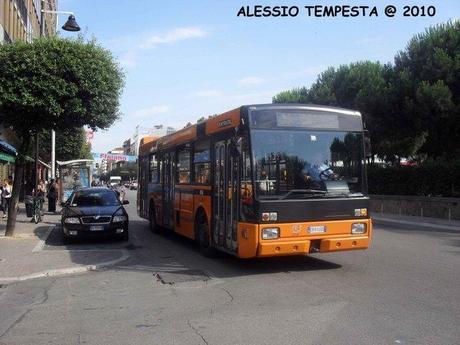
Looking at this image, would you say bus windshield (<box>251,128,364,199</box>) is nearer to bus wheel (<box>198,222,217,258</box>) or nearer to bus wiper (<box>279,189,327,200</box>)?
bus wiper (<box>279,189,327,200</box>)

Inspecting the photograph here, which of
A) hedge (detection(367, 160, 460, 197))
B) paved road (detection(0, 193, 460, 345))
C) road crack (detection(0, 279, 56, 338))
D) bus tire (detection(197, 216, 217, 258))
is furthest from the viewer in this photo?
hedge (detection(367, 160, 460, 197))

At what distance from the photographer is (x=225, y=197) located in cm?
1015

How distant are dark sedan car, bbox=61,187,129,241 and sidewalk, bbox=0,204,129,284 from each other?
0.37 m

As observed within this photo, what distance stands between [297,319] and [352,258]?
16.2ft

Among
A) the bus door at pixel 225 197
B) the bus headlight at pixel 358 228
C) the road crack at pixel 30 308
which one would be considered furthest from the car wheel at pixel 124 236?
the bus headlight at pixel 358 228

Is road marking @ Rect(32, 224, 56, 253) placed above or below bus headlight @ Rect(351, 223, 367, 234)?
below

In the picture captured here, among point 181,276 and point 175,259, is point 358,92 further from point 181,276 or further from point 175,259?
point 181,276

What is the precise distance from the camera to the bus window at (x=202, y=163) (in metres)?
11.2

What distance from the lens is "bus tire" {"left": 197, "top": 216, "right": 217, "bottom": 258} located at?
1139cm

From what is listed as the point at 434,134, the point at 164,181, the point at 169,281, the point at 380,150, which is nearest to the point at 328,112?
the point at 169,281

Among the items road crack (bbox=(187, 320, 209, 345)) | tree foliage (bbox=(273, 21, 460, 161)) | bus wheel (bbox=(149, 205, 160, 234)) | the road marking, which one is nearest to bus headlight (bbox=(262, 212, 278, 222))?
road crack (bbox=(187, 320, 209, 345))

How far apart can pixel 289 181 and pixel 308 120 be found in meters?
1.20

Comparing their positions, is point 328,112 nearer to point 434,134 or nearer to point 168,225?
point 168,225

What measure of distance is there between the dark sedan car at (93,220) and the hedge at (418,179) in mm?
14844
